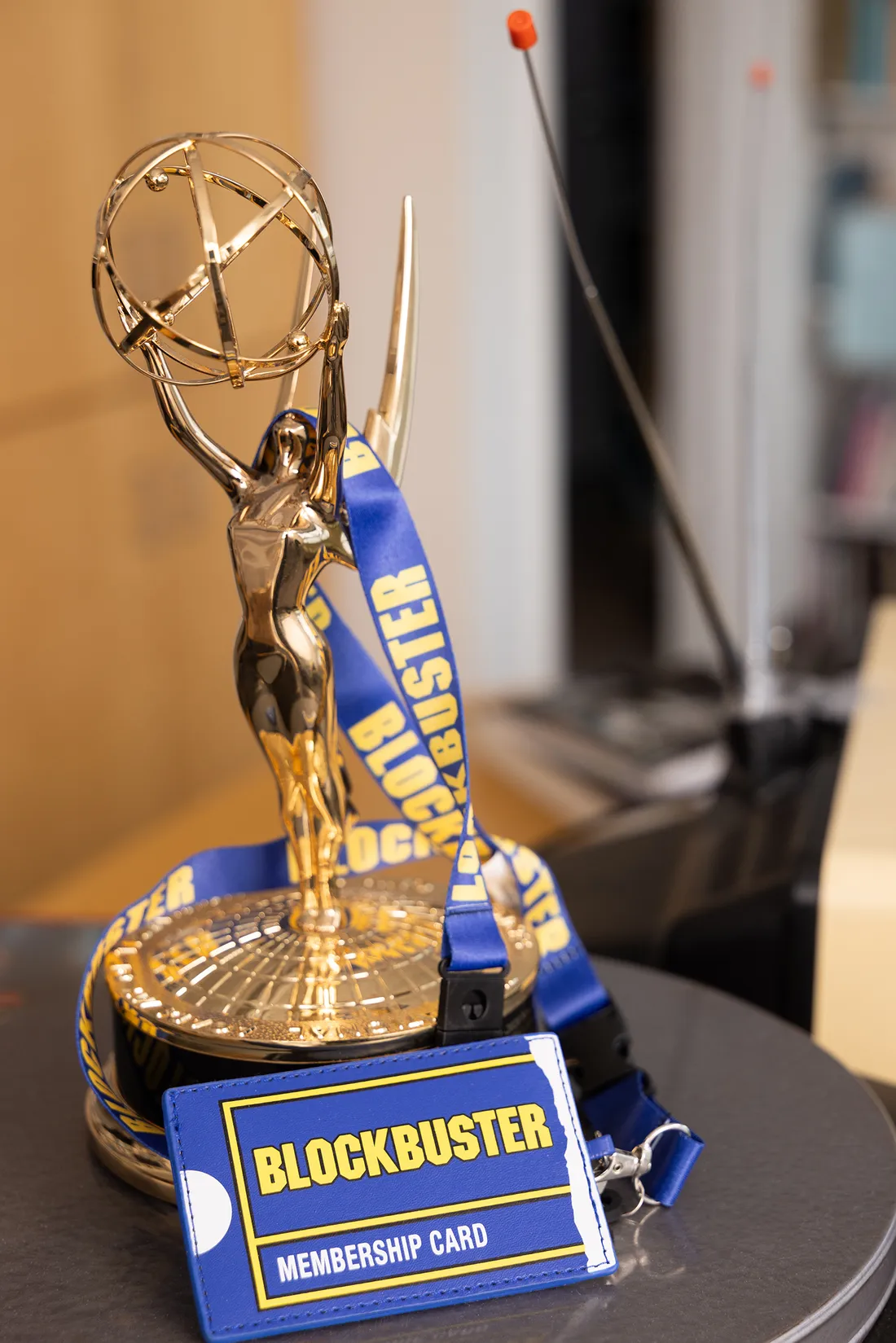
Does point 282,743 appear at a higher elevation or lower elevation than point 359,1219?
higher

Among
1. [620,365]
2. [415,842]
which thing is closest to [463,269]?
[620,365]

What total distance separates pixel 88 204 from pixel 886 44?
2101mm

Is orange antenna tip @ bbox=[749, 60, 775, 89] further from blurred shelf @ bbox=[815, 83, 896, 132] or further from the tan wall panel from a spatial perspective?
blurred shelf @ bbox=[815, 83, 896, 132]

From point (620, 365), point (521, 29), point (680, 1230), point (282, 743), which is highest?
point (521, 29)

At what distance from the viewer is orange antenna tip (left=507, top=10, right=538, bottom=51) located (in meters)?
0.56

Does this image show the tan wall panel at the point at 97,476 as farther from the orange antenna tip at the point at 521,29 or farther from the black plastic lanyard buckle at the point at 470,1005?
the black plastic lanyard buckle at the point at 470,1005

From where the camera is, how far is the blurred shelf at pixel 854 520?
3.35 meters

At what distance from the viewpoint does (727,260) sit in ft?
10.7

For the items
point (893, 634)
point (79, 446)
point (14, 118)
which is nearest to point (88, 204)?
point (14, 118)

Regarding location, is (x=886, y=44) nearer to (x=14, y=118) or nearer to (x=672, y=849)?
(x=14, y=118)

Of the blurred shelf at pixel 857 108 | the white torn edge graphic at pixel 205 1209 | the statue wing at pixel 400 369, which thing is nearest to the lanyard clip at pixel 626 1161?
the white torn edge graphic at pixel 205 1209

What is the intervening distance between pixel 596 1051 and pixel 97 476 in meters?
1.58

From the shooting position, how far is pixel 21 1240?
0.47 meters

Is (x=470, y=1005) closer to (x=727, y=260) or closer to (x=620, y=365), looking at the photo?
(x=620, y=365)
